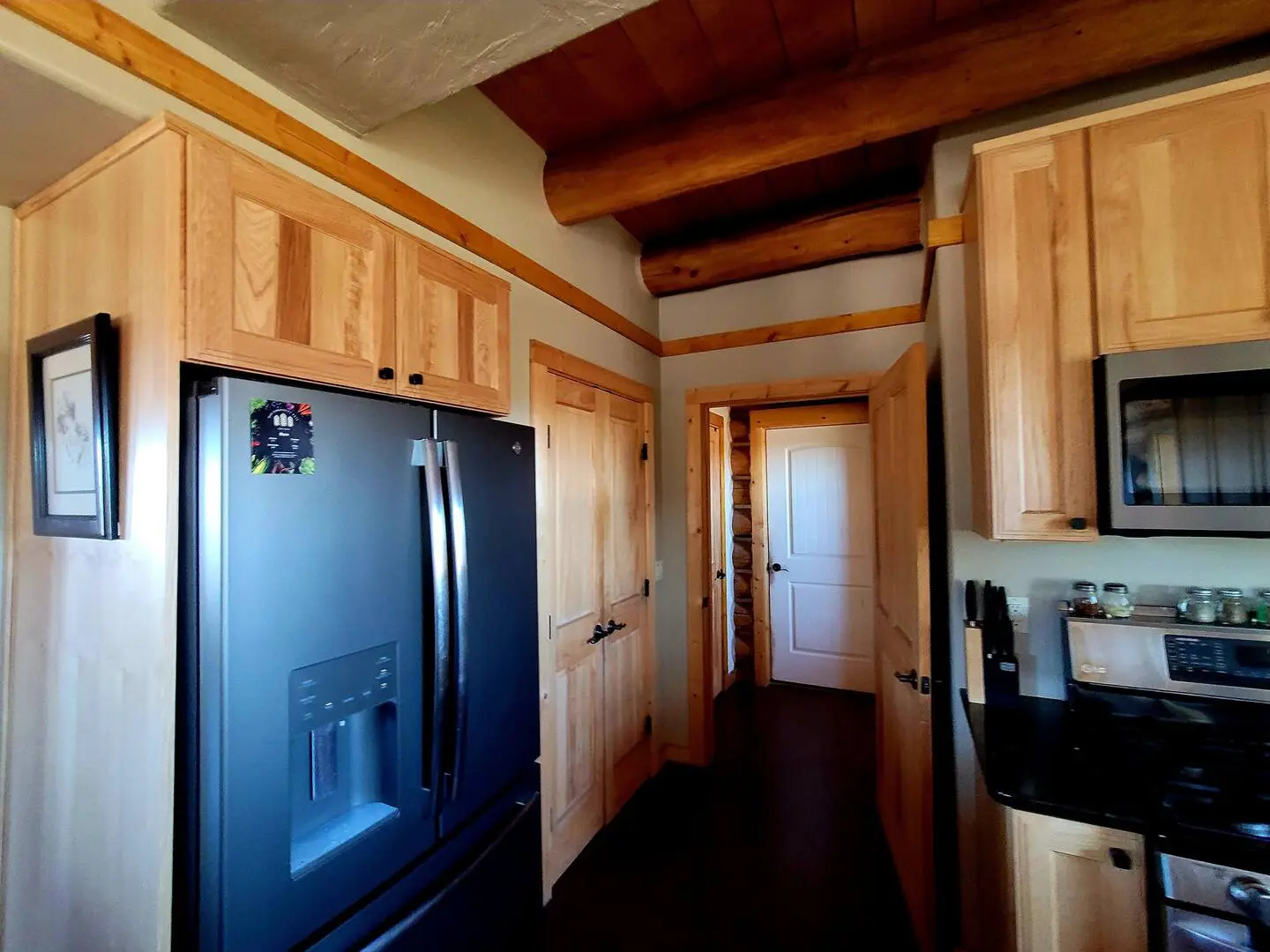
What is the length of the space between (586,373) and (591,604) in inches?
41.7

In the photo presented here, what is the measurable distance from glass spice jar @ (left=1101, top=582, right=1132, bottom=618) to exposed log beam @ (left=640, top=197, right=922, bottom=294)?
175 centimetres

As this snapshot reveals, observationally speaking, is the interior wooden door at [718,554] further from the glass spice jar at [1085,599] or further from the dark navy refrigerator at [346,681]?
the dark navy refrigerator at [346,681]

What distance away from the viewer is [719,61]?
5.82 ft

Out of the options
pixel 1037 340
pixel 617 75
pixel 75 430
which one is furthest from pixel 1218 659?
pixel 75 430

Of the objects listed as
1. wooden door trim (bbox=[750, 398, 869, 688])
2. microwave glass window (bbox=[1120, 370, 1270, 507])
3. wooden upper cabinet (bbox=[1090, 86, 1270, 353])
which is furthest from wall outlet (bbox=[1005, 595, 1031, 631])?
wooden door trim (bbox=[750, 398, 869, 688])

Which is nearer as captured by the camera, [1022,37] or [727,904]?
[1022,37]

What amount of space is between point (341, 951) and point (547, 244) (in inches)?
89.4

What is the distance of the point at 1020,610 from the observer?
169 cm

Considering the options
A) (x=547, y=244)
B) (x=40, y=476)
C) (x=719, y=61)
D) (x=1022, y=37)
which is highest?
(x=719, y=61)

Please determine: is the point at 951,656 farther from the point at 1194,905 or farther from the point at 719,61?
the point at 719,61

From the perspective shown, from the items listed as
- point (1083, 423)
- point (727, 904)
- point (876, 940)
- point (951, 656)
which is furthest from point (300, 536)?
point (876, 940)

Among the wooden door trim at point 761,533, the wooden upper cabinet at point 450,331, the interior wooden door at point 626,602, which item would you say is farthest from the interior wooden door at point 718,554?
the wooden upper cabinet at point 450,331

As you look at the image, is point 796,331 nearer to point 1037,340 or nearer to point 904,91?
point 904,91

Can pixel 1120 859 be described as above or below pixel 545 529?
below
